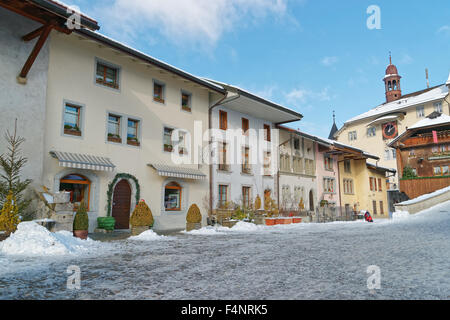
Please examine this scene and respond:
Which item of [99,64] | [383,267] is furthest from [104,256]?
[99,64]

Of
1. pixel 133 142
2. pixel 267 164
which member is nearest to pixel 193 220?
pixel 133 142

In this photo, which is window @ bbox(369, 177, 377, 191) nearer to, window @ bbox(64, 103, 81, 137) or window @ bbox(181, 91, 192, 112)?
window @ bbox(181, 91, 192, 112)

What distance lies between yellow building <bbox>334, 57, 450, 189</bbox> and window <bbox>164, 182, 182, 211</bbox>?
35.0 m

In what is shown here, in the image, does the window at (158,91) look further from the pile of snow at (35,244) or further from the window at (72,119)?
the pile of snow at (35,244)

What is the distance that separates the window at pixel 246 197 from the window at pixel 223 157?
8.33ft

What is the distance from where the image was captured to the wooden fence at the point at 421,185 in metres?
34.8

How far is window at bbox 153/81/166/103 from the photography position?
18.2 meters

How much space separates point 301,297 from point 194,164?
15.9 meters

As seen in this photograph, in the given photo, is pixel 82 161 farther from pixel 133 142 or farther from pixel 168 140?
pixel 168 140

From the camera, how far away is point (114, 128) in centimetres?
1602

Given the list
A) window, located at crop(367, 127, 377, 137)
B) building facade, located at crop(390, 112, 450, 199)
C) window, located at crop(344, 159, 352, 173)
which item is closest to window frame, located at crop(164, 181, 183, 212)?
window, located at crop(344, 159, 352, 173)

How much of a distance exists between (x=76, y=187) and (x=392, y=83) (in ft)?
207

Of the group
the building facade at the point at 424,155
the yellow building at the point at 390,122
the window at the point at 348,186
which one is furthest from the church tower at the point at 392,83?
the window at the point at 348,186
